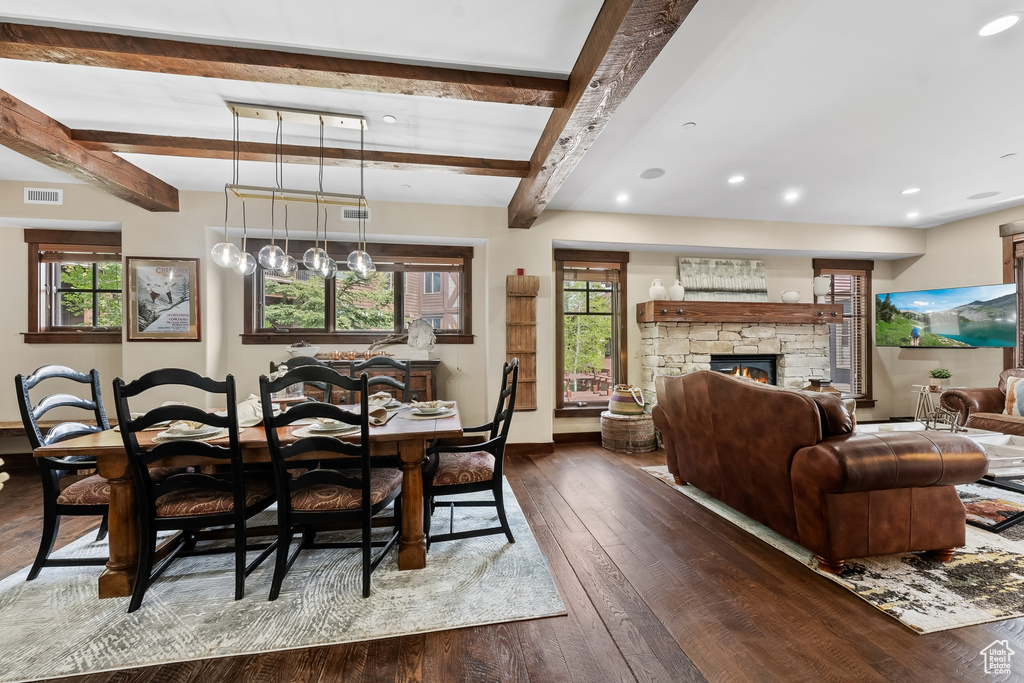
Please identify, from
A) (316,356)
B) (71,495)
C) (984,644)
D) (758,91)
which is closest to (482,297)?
(316,356)

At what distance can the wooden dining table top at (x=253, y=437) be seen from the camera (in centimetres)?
192

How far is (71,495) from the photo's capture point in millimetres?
2111

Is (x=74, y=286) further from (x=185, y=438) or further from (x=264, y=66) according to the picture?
(x=264, y=66)

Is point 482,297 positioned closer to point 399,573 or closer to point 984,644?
point 399,573

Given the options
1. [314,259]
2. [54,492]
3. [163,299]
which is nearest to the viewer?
[54,492]

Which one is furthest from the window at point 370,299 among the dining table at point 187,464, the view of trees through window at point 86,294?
the dining table at point 187,464

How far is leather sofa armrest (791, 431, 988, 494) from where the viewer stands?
6.57 feet

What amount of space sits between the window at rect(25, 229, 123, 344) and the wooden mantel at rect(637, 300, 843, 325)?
18.2 ft

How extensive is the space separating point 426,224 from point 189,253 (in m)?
2.21

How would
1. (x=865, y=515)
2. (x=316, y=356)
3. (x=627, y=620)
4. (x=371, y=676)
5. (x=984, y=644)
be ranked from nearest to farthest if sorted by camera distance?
(x=371, y=676) → (x=984, y=644) → (x=627, y=620) → (x=865, y=515) → (x=316, y=356)

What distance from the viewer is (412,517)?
88.7 inches

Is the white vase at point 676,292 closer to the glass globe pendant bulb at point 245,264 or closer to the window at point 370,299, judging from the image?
the window at point 370,299

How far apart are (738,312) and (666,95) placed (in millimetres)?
3440

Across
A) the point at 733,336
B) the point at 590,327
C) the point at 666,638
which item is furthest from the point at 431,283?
the point at 666,638
